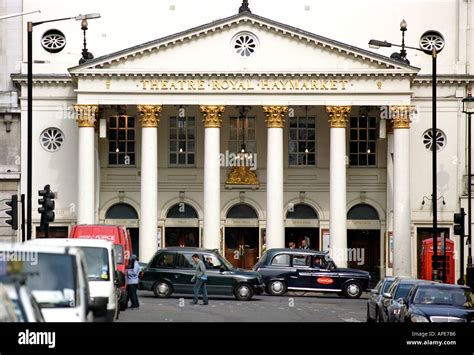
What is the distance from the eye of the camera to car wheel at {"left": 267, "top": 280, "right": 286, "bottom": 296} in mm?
51625

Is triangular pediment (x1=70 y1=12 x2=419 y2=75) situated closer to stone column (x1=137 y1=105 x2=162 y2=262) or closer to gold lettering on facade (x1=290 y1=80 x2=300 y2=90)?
gold lettering on facade (x1=290 y1=80 x2=300 y2=90)

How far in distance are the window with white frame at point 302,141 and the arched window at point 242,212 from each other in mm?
2903

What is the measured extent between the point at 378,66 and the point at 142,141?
1099cm

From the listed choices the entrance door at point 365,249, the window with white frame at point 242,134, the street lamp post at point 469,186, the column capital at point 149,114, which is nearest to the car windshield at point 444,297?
the street lamp post at point 469,186

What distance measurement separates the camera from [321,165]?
68.5 metres

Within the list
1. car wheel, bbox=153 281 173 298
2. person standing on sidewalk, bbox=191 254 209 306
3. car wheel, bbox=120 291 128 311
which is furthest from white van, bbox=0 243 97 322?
car wheel, bbox=153 281 173 298

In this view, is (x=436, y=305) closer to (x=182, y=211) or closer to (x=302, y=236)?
(x=302, y=236)

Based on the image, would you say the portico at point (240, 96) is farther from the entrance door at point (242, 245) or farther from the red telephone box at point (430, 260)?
the red telephone box at point (430, 260)

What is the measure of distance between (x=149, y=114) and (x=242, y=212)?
7540 millimetres

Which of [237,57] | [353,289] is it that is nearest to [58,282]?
[353,289]

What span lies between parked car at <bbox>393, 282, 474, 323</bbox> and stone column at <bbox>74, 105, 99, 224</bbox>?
123ft

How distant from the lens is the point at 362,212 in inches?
2699

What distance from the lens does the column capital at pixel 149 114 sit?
64.2 m
